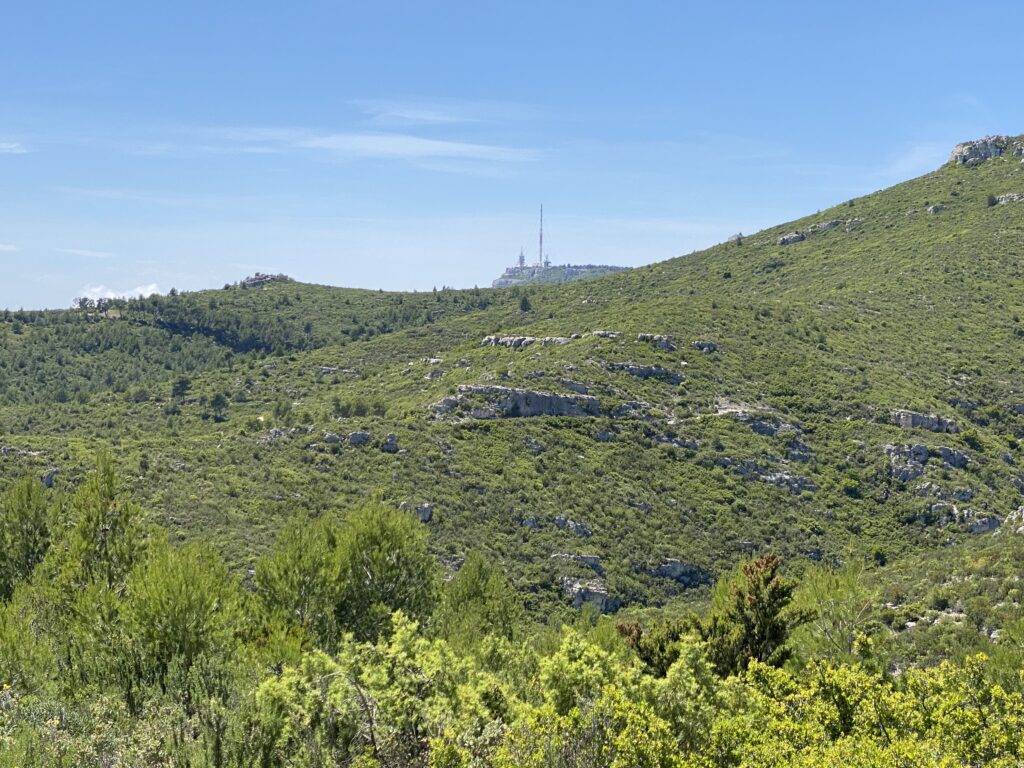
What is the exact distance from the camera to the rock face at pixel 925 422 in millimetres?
86812

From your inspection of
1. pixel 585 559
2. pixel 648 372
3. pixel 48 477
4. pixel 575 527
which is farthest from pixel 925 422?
pixel 48 477

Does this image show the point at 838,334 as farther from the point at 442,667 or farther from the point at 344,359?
the point at 442,667

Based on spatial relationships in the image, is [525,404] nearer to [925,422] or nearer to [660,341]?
[660,341]

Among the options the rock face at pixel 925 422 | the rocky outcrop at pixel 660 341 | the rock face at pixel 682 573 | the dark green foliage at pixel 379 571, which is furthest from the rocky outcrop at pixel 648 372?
the dark green foliage at pixel 379 571

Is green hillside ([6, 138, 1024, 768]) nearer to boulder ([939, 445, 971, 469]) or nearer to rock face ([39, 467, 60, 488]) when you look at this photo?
boulder ([939, 445, 971, 469])

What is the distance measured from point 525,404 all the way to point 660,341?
24049 millimetres

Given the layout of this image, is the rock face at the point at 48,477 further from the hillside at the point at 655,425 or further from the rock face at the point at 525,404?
the rock face at the point at 525,404

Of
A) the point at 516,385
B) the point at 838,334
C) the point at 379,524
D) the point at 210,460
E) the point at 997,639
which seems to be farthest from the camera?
the point at 838,334

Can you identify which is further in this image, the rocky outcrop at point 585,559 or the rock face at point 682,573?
the rock face at point 682,573

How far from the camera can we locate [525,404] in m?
90.9

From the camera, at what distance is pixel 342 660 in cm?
1892

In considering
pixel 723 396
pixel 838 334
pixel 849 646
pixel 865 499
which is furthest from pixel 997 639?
pixel 838 334

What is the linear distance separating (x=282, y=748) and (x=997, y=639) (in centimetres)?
3118

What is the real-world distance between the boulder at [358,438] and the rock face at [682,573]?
32.2 meters
